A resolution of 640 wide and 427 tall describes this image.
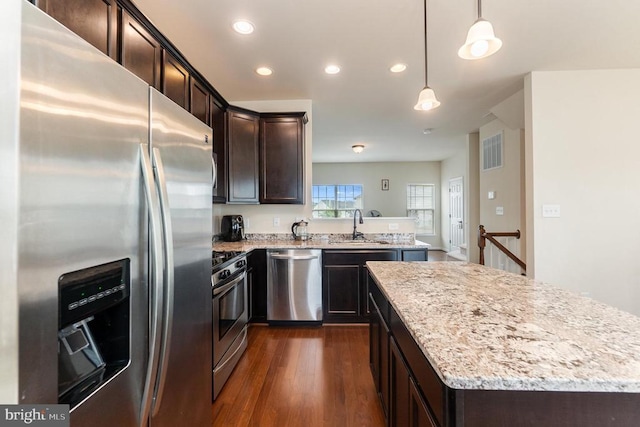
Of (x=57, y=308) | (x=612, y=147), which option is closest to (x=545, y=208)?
(x=612, y=147)

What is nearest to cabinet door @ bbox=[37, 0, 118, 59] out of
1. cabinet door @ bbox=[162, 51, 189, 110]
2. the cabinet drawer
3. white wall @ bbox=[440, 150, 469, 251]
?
cabinet door @ bbox=[162, 51, 189, 110]

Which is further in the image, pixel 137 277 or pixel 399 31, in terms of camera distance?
pixel 399 31

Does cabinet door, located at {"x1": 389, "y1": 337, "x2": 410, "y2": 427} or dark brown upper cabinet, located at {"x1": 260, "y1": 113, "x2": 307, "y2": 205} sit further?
dark brown upper cabinet, located at {"x1": 260, "y1": 113, "x2": 307, "y2": 205}

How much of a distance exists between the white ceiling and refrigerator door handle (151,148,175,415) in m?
1.60

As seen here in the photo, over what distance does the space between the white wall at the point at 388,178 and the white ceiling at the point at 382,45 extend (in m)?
4.64

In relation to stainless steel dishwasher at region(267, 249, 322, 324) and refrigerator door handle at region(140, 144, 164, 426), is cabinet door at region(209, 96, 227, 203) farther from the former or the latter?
refrigerator door handle at region(140, 144, 164, 426)

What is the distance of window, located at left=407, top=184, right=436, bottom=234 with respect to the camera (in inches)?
338

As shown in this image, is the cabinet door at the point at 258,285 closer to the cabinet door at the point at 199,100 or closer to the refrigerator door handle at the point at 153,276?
the cabinet door at the point at 199,100

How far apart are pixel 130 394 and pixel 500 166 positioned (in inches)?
211

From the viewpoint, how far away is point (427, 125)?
4828 millimetres

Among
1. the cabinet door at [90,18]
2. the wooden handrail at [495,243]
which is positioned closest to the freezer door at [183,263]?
the cabinet door at [90,18]

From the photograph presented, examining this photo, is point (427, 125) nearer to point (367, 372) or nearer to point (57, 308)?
point (367, 372)

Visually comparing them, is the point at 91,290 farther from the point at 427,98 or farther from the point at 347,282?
the point at 347,282

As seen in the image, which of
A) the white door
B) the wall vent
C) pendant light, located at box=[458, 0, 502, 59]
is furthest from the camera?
the white door
